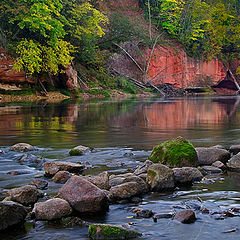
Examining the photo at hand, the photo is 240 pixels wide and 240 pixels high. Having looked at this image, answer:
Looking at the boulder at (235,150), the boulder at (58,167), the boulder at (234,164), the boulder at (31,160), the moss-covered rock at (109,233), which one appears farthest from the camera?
the boulder at (235,150)

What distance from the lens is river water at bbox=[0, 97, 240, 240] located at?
13.3 ft

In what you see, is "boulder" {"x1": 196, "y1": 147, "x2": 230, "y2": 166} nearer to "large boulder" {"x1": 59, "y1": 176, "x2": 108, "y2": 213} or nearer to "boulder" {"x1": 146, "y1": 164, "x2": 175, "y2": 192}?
"boulder" {"x1": 146, "y1": 164, "x2": 175, "y2": 192}

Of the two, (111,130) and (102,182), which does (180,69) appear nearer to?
(111,130)

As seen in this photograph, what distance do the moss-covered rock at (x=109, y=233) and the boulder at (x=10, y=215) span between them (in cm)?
87

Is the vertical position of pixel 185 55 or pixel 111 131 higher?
pixel 185 55

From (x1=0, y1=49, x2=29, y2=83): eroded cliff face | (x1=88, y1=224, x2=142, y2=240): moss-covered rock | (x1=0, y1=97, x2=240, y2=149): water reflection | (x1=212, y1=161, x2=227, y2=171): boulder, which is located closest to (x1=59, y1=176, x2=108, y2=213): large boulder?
(x1=88, y1=224, x2=142, y2=240): moss-covered rock

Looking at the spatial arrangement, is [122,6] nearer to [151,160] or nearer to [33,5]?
[33,5]

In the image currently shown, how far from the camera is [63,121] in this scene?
48.1 ft

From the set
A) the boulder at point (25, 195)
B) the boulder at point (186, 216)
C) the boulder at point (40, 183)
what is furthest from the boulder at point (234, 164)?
the boulder at point (25, 195)

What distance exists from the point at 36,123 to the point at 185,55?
118 ft

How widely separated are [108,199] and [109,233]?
1.22m

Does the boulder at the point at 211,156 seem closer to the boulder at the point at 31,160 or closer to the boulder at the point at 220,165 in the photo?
the boulder at the point at 220,165

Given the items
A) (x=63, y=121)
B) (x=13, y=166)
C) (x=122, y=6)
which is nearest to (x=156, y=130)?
(x=63, y=121)

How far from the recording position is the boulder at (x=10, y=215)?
4160mm
